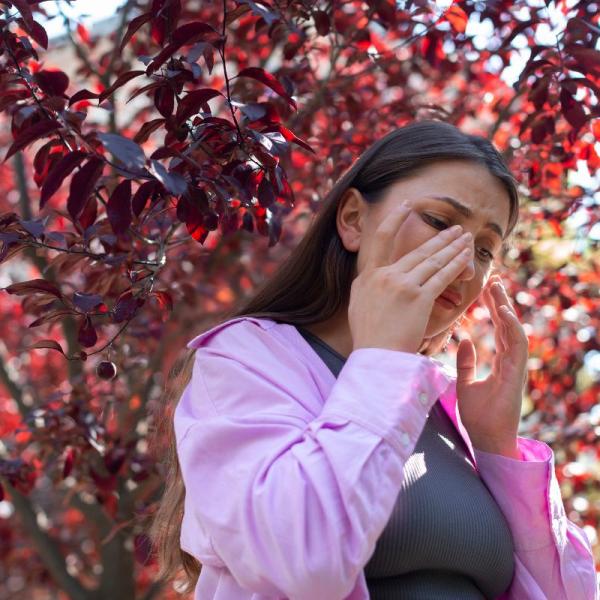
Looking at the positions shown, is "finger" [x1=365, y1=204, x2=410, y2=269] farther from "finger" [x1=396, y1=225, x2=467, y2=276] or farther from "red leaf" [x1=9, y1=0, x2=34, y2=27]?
"red leaf" [x1=9, y1=0, x2=34, y2=27]

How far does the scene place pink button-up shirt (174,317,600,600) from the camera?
50.8 inches

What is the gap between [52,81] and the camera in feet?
5.98

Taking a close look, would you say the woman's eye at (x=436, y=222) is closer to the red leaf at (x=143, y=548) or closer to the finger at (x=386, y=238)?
the finger at (x=386, y=238)

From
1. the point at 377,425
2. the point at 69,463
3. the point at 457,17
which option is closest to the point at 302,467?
the point at 377,425

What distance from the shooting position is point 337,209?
1914mm

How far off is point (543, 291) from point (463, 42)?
117 cm

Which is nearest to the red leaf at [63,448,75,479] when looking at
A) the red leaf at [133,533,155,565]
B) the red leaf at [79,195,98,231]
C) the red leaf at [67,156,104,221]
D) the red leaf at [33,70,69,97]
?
the red leaf at [133,533,155,565]

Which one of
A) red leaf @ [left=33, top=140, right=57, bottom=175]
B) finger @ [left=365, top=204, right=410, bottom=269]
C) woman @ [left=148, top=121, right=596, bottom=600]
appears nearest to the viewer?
woman @ [left=148, top=121, right=596, bottom=600]

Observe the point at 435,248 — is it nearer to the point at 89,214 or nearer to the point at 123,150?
the point at 123,150

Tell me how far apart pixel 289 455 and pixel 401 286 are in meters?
0.34

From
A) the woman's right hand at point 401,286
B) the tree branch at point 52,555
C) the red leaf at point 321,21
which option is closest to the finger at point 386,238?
the woman's right hand at point 401,286

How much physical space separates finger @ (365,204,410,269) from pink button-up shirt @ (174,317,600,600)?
7.9 inches

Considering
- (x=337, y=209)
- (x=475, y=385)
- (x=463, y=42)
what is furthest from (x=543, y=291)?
(x=337, y=209)

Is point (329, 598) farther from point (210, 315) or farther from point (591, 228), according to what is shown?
point (210, 315)
